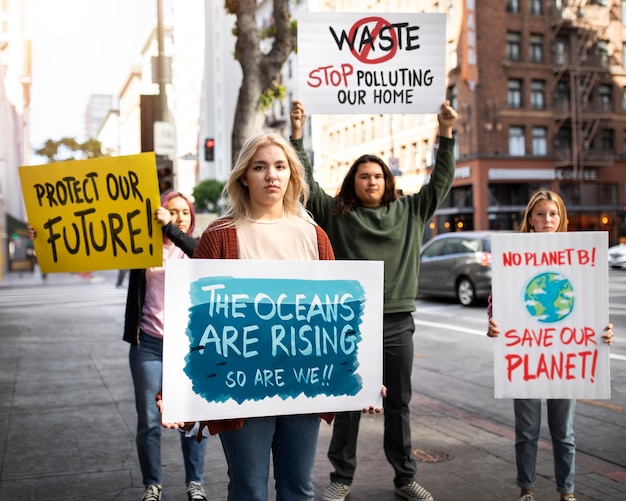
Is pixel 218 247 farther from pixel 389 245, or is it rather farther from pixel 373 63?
pixel 373 63

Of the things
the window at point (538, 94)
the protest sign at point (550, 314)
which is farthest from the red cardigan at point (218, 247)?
the window at point (538, 94)

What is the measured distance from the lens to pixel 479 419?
6.46m

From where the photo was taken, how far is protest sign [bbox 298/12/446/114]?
460 centimetres

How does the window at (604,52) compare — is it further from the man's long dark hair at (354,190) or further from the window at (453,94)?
the man's long dark hair at (354,190)

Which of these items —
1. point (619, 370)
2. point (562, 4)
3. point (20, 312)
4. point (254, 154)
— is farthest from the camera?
point (562, 4)

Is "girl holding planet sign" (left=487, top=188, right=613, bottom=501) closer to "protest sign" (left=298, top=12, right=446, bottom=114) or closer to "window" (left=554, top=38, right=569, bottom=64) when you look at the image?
"protest sign" (left=298, top=12, right=446, bottom=114)

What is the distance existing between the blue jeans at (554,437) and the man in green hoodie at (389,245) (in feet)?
2.09

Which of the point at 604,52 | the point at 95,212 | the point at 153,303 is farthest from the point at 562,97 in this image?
the point at 95,212

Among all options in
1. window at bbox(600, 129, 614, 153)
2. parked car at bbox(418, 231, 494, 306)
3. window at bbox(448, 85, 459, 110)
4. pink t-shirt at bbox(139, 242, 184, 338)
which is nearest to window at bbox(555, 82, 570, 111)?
window at bbox(600, 129, 614, 153)

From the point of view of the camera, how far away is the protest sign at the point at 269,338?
9.27 feet

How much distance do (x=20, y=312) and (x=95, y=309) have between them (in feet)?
5.89

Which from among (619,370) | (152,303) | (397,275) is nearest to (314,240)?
(397,275)

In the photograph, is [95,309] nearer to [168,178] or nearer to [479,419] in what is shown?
[168,178]

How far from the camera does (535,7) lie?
44.8 meters
